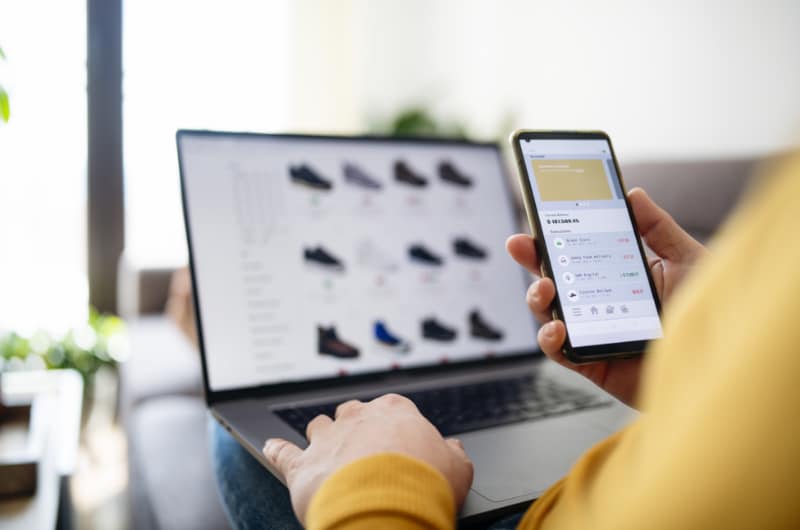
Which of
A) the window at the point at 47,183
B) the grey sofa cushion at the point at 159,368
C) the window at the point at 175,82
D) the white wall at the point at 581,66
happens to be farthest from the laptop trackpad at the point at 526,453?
the window at the point at 47,183

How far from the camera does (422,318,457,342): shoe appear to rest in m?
0.78

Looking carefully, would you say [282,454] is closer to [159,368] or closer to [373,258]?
[373,258]

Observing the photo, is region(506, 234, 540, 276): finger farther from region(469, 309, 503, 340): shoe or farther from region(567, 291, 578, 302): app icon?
region(469, 309, 503, 340): shoe

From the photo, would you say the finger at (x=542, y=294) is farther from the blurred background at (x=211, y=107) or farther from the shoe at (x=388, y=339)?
the blurred background at (x=211, y=107)

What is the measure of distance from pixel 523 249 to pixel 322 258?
292mm

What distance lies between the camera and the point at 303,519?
380 mm

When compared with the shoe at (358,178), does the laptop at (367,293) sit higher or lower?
lower

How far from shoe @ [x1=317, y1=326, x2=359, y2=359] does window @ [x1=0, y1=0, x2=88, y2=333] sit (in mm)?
2053

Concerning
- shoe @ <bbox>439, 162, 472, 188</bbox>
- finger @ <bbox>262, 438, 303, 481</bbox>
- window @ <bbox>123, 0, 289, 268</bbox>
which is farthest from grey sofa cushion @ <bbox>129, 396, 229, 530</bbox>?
window @ <bbox>123, 0, 289, 268</bbox>

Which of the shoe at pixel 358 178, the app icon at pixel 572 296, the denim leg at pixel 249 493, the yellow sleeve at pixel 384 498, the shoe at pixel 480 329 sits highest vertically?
the shoe at pixel 358 178

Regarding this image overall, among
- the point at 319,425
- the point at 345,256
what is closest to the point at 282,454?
the point at 319,425

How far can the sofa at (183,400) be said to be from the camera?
2.61ft

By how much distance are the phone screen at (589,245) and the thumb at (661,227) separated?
0.02m

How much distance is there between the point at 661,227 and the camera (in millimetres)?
617
